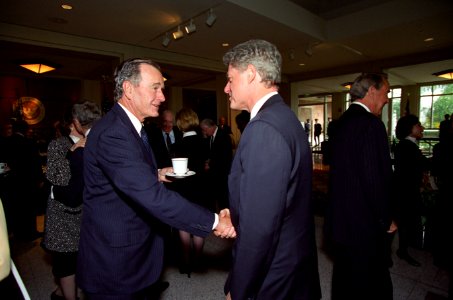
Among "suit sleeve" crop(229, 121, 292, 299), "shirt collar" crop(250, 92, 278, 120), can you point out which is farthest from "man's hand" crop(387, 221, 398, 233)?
"shirt collar" crop(250, 92, 278, 120)

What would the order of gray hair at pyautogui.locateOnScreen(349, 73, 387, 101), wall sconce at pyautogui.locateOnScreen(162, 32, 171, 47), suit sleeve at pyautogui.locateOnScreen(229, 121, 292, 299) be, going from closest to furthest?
suit sleeve at pyautogui.locateOnScreen(229, 121, 292, 299) → gray hair at pyautogui.locateOnScreen(349, 73, 387, 101) → wall sconce at pyautogui.locateOnScreen(162, 32, 171, 47)

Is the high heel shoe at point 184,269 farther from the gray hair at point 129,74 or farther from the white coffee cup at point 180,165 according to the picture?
the gray hair at point 129,74

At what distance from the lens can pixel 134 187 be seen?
120 centimetres

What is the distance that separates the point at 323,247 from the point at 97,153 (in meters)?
3.09

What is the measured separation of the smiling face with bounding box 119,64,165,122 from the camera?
142 centimetres

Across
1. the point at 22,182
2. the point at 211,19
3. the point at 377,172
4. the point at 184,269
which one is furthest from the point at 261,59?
the point at 22,182

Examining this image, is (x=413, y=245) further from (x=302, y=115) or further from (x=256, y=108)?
(x=302, y=115)

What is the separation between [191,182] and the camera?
290 centimetres

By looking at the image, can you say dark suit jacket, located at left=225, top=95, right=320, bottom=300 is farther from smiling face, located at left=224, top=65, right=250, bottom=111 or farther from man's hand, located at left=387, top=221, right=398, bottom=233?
man's hand, located at left=387, top=221, right=398, bottom=233

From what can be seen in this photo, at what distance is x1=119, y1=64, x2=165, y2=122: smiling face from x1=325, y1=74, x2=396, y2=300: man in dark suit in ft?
4.29

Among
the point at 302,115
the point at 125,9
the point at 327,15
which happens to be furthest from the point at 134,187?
the point at 302,115

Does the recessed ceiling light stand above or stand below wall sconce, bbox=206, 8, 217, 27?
above

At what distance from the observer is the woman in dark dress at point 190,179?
282 cm

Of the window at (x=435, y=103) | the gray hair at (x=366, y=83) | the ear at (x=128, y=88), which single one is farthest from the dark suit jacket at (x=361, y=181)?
the window at (x=435, y=103)
